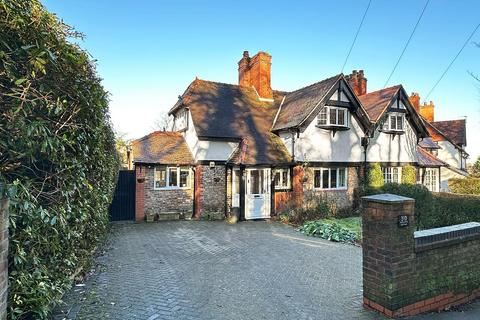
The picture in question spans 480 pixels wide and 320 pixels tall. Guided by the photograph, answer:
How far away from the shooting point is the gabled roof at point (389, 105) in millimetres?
17578

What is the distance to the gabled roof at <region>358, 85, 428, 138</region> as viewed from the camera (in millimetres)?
17578

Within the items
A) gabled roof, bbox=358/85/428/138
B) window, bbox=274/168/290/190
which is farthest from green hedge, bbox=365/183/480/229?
gabled roof, bbox=358/85/428/138

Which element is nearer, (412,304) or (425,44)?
(412,304)

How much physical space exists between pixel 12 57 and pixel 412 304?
21.4ft

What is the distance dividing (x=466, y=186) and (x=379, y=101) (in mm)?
8062

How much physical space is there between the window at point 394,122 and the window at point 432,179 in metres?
5.33

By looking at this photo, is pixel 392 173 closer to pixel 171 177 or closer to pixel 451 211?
pixel 451 211

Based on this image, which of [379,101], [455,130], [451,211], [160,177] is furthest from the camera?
[455,130]

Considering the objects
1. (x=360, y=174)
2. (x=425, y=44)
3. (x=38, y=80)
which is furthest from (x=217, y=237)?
(x=425, y=44)

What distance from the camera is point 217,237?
1087 centimetres

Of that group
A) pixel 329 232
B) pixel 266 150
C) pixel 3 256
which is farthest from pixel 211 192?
pixel 3 256

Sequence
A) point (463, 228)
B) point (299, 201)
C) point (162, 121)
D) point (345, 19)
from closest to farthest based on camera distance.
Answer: point (463, 228)
point (345, 19)
point (299, 201)
point (162, 121)

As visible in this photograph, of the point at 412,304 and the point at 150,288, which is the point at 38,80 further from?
the point at 412,304

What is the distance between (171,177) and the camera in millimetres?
15156
